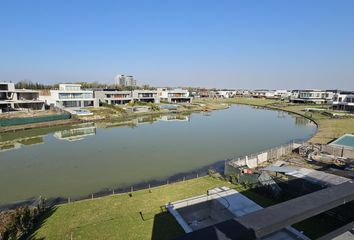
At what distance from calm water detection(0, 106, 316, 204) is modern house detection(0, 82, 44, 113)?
11522 mm

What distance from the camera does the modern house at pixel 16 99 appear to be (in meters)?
40.4

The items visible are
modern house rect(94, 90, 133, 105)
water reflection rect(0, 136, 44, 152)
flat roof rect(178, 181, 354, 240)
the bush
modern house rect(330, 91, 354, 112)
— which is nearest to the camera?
flat roof rect(178, 181, 354, 240)

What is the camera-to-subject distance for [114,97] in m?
57.0

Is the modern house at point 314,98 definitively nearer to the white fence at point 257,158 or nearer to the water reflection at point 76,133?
the white fence at point 257,158

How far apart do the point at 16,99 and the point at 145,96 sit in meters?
30.1

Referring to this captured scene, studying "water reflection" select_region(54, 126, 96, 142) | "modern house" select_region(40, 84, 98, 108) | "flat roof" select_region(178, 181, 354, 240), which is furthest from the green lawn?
"modern house" select_region(40, 84, 98, 108)

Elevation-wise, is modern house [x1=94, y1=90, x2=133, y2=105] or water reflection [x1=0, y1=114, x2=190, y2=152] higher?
modern house [x1=94, y1=90, x2=133, y2=105]

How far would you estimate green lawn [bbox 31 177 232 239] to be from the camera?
9062 mm

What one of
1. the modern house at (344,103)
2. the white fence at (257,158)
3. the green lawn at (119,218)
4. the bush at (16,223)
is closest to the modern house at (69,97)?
the green lawn at (119,218)

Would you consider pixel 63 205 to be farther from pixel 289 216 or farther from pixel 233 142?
pixel 233 142

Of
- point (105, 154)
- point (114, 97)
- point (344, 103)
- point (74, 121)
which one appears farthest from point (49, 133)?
point (344, 103)

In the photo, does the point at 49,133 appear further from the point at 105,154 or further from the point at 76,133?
the point at 105,154

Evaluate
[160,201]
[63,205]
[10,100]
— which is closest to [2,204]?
[63,205]

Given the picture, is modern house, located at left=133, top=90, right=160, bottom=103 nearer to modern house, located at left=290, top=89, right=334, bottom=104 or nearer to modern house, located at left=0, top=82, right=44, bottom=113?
modern house, located at left=0, top=82, right=44, bottom=113
